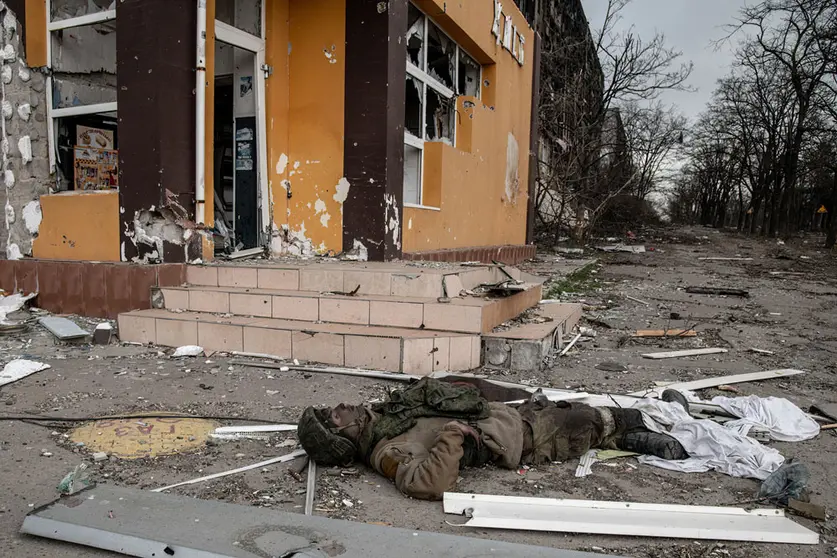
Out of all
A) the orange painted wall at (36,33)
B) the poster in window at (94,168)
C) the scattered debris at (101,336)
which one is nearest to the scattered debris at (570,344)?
the scattered debris at (101,336)

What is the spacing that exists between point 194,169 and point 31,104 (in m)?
2.29

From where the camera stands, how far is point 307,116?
701 cm

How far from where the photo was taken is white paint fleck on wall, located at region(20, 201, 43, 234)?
21.1ft

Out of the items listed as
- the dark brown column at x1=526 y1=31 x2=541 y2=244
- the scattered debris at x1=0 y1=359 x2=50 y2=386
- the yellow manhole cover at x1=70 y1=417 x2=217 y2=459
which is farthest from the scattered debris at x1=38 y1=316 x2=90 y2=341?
the dark brown column at x1=526 y1=31 x2=541 y2=244

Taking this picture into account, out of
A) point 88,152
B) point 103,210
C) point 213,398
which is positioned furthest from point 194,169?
point 213,398

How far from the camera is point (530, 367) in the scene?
4719mm

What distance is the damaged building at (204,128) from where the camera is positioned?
5531 millimetres

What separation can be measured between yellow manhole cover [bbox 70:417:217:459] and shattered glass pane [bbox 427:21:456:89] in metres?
7.02

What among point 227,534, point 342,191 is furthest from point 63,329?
point 227,534

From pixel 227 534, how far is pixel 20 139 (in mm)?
6149

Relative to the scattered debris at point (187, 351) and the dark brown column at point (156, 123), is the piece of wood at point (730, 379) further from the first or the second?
the dark brown column at point (156, 123)

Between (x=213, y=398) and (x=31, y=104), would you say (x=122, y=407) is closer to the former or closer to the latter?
(x=213, y=398)

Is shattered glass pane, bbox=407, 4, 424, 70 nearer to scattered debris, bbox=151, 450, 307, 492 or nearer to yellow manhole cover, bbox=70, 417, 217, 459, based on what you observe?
yellow manhole cover, bbox=70, 417, 217, 459

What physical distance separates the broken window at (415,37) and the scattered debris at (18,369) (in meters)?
Answer: 5.89
